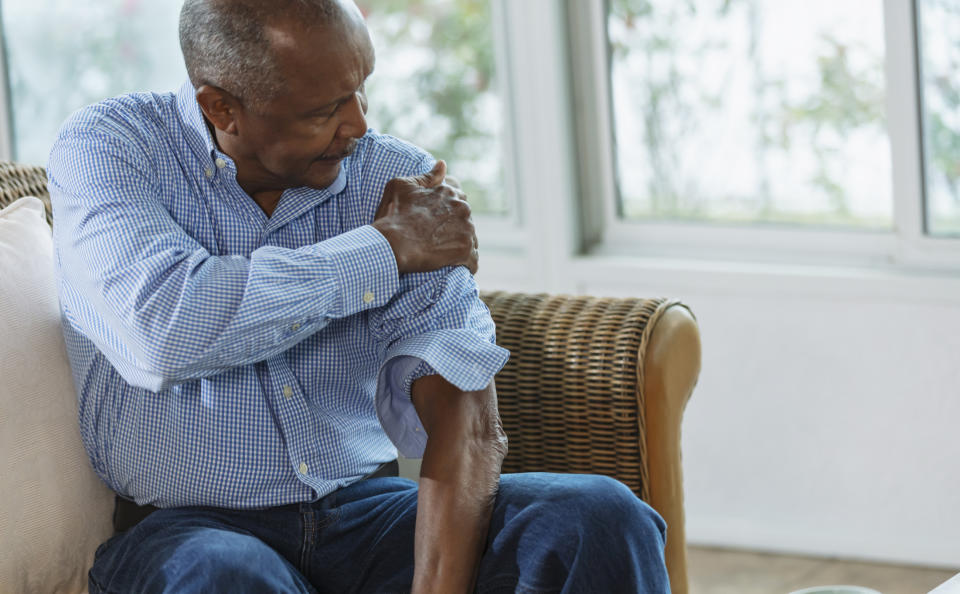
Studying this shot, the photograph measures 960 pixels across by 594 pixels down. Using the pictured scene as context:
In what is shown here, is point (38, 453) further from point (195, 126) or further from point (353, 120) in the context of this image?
point (353, 120)

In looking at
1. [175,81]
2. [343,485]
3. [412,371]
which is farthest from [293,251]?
[175,81]

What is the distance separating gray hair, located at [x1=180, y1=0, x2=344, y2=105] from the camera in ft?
4.53

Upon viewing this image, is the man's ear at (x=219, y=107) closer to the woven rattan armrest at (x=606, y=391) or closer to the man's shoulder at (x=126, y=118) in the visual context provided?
the man's shoulder at (x=126, y=118)

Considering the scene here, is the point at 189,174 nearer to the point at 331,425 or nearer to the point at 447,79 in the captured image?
the point at 331,425

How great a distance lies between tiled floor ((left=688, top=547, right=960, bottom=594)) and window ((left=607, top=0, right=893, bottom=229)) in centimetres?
68

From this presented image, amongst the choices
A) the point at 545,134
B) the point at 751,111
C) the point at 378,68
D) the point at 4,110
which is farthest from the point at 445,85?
the point at 4,110

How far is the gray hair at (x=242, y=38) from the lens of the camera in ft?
4.53

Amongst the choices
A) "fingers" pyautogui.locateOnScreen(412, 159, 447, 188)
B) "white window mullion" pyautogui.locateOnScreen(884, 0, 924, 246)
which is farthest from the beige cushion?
"white window mullion" pyautogui.locateOnScreen(884, 0, 924, 246)

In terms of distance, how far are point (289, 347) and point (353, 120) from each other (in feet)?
0.92

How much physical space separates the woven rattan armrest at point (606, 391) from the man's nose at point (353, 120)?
425mm

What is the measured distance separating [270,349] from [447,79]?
1565 mm

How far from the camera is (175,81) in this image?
324 centimetres

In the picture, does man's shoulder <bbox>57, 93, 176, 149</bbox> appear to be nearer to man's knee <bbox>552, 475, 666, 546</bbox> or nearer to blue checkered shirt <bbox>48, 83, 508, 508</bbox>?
blue checkered shirt <bbox>48, 83, 508, 508</bbox>

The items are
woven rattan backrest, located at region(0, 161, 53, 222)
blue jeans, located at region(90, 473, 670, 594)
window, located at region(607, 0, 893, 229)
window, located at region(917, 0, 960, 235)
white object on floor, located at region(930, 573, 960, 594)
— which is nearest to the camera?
white object on floor, located at region(930, 573, 960, 594)
